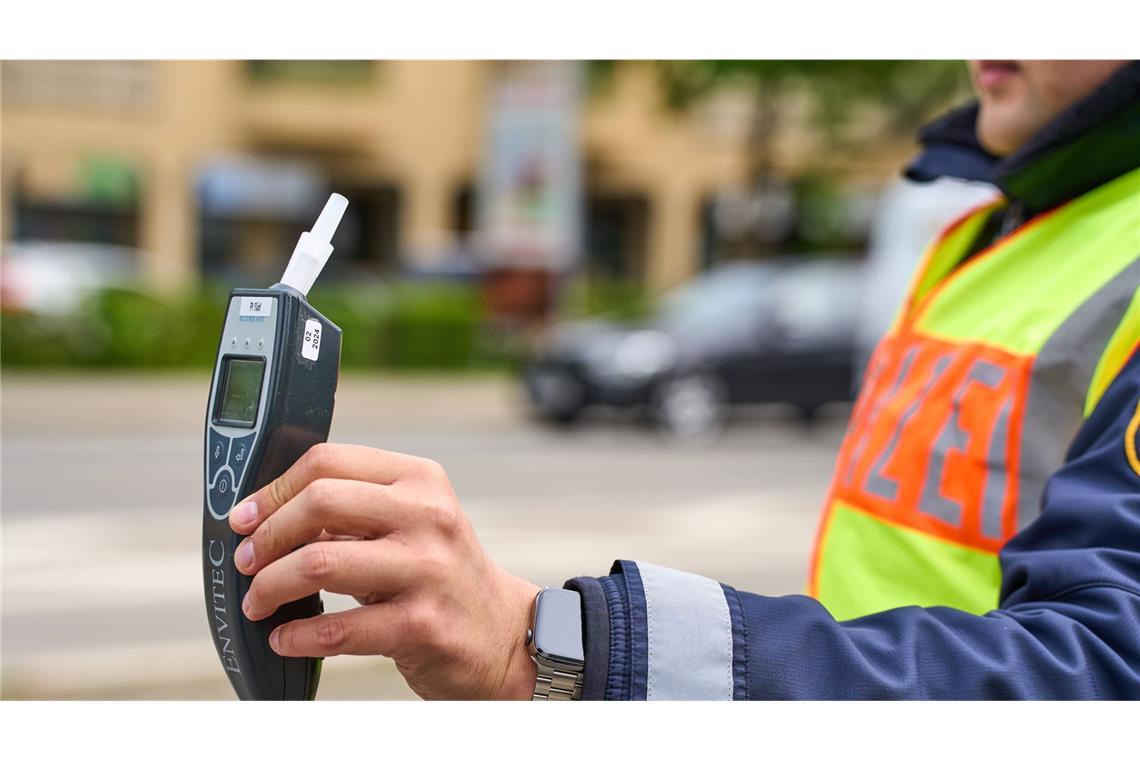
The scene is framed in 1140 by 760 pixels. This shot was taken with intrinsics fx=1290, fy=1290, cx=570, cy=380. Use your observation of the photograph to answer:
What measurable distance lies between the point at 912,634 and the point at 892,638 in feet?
0.05

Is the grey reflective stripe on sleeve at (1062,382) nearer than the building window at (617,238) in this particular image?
Yes

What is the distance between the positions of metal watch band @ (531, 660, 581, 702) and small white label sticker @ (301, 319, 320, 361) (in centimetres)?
29

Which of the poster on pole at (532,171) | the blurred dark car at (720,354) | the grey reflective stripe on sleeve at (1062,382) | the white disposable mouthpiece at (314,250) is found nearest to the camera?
the white disposable mouthpiece at (314,250)

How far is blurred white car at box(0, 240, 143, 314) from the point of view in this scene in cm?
1530

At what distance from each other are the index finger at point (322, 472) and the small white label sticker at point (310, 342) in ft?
0.24

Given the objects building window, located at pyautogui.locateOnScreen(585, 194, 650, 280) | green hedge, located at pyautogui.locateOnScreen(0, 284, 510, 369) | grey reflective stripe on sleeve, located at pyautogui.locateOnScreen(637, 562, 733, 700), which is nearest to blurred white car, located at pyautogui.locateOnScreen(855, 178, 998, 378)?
green hedge, located at pyautogui.locateOnScreen(0, 284, 510, 369)

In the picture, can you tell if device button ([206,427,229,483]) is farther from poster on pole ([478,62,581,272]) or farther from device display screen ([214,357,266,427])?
poster on pole ([478,62,581,272])

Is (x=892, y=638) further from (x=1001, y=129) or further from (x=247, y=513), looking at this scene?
(x=1001, y=129)

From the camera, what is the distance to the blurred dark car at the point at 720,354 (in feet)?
40.8

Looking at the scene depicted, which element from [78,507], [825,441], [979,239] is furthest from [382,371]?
[979,239]

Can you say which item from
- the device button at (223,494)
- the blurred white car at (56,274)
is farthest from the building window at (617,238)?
the device button at (223,494)

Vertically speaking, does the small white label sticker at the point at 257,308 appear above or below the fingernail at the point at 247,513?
above

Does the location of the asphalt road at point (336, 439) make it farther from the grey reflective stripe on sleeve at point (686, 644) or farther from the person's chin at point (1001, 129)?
the person's chin at point (1001, 129)

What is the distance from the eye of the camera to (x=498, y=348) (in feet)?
58.5
